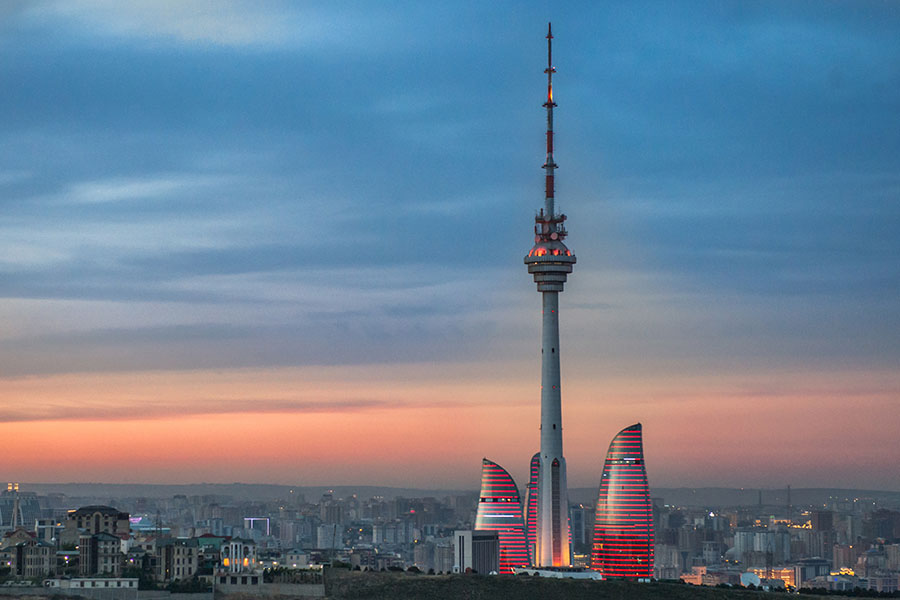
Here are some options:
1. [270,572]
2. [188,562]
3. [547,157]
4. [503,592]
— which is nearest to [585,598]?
[503,592]

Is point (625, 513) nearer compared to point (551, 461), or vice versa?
point (551, 461)

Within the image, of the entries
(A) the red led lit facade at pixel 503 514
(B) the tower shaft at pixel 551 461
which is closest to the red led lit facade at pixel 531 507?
(A) the red led lit facade at pixel 503 514

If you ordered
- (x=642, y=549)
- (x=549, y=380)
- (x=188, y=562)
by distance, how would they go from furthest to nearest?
1. (x=642, y=549)
2. (x=549, y=380)
3. (x=188, y=562)

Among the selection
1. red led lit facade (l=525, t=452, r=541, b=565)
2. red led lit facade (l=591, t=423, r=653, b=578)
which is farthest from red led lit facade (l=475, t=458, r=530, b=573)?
red led lit facade (l=591, t=423, r=653, b=578)

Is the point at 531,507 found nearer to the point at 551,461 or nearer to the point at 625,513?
the point at 625,513

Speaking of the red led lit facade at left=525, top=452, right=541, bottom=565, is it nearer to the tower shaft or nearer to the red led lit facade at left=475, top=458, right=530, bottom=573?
the red led lit facade at left=475, top=458, right=530, bottom=573

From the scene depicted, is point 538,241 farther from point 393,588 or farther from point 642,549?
point 393,588

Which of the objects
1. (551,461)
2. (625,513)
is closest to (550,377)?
(551,461)
